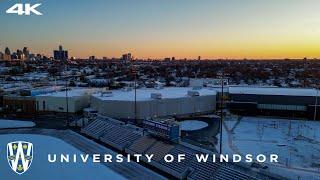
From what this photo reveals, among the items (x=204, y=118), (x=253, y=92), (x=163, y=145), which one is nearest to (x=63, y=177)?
(x=163, y=145)

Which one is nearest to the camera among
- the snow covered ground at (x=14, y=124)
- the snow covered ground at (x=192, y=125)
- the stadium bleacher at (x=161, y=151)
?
the stadium bleacher at (x=161, y=151)

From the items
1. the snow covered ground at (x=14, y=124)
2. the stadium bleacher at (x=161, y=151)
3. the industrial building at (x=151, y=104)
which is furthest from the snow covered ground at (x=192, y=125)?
the snow covered ground at (x=14, y=124)

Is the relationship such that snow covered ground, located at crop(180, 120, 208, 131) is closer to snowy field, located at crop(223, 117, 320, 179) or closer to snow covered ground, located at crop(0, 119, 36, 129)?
snowy field, located at crop(223, 117, 320, 179)

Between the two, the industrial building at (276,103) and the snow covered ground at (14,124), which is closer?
the snow covered ground at (14,124)

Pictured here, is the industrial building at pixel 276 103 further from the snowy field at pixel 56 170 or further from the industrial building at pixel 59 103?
the snowy field at pixel 56 170

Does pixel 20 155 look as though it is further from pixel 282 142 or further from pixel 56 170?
pixel 282 142
